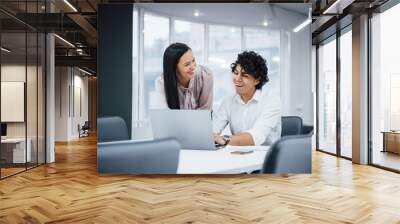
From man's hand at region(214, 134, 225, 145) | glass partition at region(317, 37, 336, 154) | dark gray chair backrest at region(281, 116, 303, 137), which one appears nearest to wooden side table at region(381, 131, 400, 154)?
glass partition at region(317, 37, 336, 154)

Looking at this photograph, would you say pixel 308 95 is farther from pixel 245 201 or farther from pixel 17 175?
pixel 17 175

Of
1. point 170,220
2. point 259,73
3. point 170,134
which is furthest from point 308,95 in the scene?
point 170,220

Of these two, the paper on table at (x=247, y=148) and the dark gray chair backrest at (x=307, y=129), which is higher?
the dark gray chair backrest at (x=307, y=129)

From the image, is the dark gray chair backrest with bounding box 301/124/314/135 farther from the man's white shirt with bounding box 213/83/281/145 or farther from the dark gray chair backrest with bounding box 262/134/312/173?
the man's white shirt with bounding box 213/83/281/145

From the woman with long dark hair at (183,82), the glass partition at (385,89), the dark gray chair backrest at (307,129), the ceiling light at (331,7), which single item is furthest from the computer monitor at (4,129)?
the glass partition at (385,89)

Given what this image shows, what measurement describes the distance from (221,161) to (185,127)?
0.79 m

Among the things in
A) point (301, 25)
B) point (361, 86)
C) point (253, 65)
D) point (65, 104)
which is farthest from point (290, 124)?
point (65, 104)

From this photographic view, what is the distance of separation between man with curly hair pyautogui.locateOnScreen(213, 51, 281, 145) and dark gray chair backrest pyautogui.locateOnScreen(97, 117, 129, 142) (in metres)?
1.47

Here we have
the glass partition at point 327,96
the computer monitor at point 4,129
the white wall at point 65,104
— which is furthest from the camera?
the white wall at point 65,104

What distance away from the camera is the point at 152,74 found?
19.3ft

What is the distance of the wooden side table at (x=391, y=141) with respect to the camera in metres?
6.90

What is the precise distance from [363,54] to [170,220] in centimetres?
589

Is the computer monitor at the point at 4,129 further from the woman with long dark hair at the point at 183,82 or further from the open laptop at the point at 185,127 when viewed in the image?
the woman with long dark hair at the point at 183,82

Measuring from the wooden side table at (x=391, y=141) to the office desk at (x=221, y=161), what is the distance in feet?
9.18
